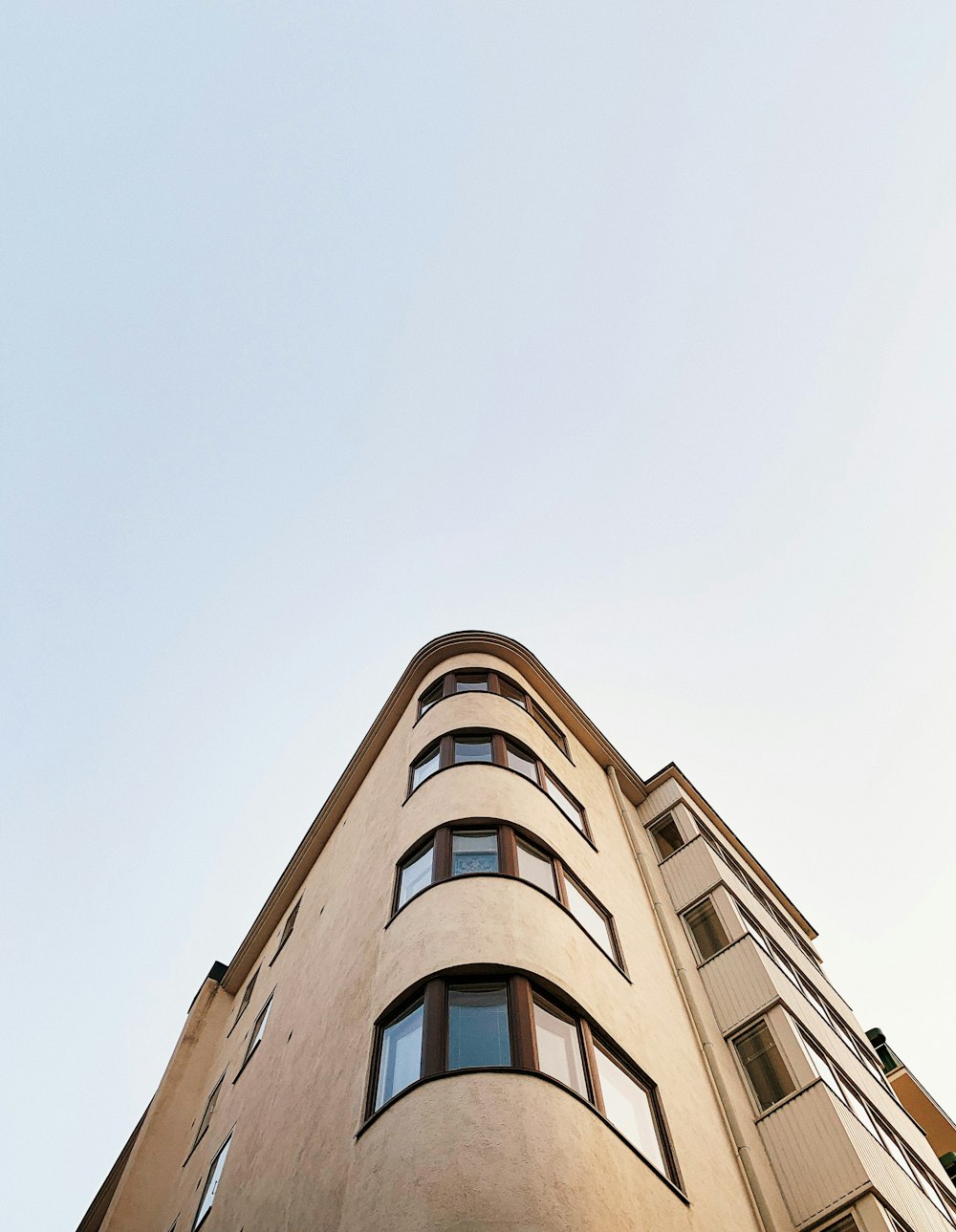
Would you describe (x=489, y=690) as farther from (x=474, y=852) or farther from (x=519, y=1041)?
(x=519, y=1041)

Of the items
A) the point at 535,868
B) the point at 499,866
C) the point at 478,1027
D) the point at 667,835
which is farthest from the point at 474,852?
the point at 667,835

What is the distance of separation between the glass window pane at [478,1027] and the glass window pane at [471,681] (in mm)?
11568

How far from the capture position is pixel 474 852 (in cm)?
1587

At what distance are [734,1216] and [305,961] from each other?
11300 millimetres

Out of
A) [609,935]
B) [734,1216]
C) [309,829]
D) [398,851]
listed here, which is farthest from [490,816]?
[309,829]

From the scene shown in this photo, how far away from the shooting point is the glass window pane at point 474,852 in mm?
15406

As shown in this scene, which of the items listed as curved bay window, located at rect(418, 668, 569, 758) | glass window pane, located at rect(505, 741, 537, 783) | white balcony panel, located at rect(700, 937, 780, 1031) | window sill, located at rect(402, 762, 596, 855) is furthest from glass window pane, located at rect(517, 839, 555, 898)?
curved bay window, located at rect(418, 668, 569, 758)

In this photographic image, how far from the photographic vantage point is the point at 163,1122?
2430 cm

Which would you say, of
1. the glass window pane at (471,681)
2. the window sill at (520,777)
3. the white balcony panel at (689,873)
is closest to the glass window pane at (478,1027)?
the window sill at (520,777)

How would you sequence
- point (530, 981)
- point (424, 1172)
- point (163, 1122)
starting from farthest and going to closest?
1. point (163, 1122)
2. point (530, 981)
3. point (424, 1172)

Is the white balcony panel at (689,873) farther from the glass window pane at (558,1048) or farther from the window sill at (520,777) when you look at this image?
the glass window pane at (558,1048)

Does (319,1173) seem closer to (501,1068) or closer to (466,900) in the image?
(501,1068)

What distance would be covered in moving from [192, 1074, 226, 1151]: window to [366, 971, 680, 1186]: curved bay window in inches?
487

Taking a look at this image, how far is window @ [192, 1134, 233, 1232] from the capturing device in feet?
53.8
